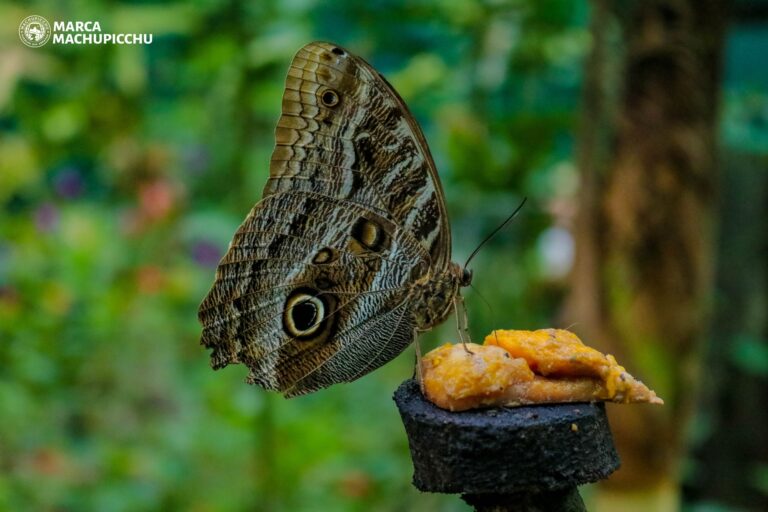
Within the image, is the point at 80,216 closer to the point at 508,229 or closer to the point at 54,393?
the point at 54,393

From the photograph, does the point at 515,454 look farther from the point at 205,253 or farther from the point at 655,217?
the point at 205,253

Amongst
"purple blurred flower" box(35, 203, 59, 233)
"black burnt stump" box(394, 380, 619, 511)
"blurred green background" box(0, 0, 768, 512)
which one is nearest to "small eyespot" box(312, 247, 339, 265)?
"black burnt stump" box(394, 380, 619, 511)

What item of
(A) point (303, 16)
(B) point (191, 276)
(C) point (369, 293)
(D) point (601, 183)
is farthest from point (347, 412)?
(C) point (369, 293)

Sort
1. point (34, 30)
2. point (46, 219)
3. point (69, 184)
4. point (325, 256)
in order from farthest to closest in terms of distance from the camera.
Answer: point (69, 184), point (46, 219), point (34, 30), point (325, 256)

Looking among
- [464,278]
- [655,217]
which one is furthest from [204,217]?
[464,278]

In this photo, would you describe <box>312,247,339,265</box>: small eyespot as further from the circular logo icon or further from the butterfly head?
the circular logo icon

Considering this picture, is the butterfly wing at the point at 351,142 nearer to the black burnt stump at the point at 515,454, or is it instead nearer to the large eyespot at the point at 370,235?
the large eyespot at the point at 370,235
